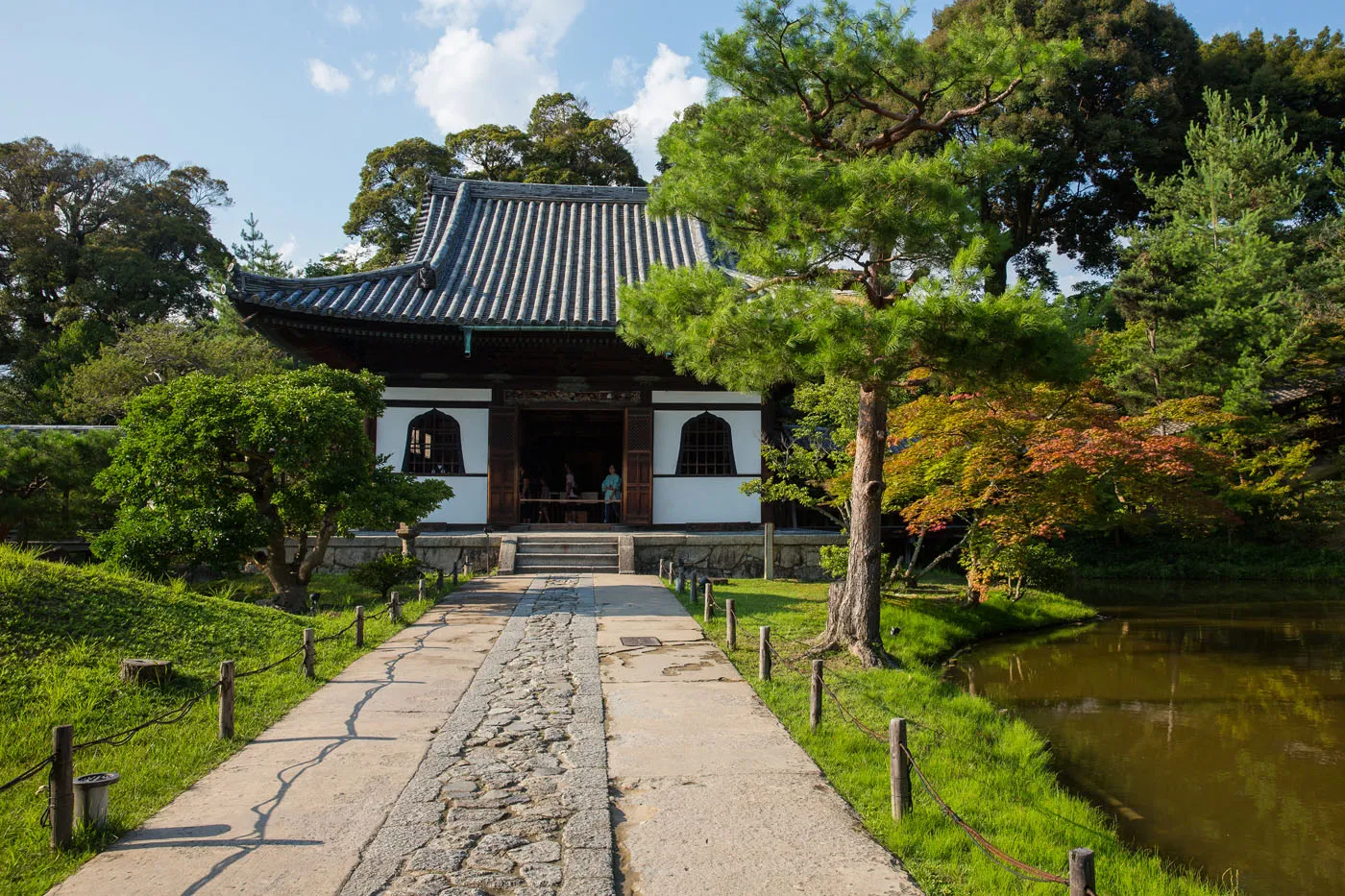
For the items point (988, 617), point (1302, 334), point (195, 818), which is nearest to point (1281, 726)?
point (988, 617)

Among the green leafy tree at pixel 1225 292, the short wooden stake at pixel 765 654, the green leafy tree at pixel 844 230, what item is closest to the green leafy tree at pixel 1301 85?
the green leafy tree at pixel 1225 292

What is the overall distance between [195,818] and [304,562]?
25.4ft

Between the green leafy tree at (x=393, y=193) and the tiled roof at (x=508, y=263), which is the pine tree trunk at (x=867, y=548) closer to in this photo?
the tiled roof at (x=508, y=263)

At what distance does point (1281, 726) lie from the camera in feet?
26.1

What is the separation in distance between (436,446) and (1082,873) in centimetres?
1484

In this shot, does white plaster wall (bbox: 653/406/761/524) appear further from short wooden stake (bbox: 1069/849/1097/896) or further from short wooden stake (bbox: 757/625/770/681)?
short wooden stake (bbox: 1069/849/1097/896)

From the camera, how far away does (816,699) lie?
245 inches

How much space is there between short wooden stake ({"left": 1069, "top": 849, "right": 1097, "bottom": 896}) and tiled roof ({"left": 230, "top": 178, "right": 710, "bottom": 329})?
11.9 metres

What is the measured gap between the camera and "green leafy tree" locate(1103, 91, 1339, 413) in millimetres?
18844

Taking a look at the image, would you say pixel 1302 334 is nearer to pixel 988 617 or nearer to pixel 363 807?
pixel 988 617

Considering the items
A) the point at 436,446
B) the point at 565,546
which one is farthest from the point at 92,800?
the point at 436,446

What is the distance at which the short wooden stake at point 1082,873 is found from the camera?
118 inches

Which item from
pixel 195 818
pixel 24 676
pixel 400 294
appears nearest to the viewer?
pixel 195 818

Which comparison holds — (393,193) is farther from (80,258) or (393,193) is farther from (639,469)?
(639,469)
